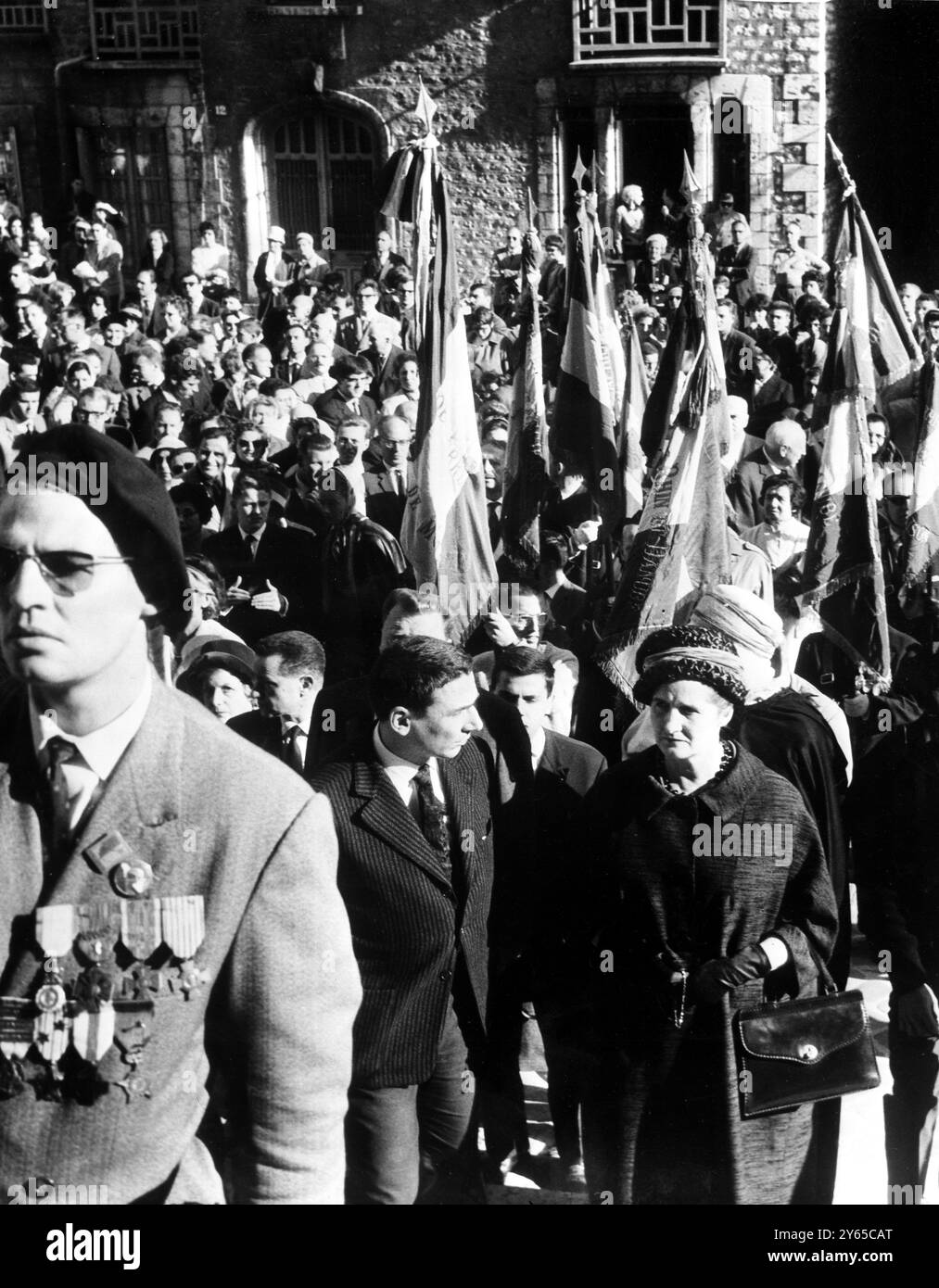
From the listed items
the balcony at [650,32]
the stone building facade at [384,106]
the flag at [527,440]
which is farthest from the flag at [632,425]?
the balcony at [650,32]

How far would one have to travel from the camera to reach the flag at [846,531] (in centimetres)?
552

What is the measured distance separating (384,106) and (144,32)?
6.98ft

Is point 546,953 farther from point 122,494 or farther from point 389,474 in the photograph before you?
point 389,474

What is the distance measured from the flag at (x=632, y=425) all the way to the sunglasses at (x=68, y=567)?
4134 mm

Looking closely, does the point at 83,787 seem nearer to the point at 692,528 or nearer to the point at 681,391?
the point at 692,528

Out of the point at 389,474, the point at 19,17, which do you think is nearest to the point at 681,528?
the point at 389,474

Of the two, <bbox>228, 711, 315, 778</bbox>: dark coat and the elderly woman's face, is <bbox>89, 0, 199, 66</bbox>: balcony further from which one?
the elderly woman's face

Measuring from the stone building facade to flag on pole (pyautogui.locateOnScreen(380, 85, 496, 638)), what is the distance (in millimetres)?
2892

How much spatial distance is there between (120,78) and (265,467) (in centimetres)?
Result: 440

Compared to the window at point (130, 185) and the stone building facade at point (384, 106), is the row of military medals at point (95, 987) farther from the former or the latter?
the window at point (130, 185)

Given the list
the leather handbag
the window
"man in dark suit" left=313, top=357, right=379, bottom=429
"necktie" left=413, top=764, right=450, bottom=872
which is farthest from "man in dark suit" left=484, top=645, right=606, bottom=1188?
the window

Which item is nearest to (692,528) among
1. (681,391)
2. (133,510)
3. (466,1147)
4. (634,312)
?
(681,391)

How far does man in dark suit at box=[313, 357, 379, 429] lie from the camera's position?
25.1ft

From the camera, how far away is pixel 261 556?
5926 millimetres
